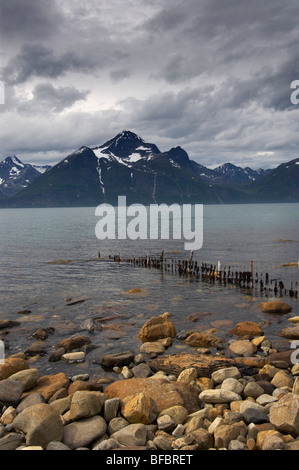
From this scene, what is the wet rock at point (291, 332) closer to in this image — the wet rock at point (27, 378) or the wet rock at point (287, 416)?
the wet rock at point (287, 416)

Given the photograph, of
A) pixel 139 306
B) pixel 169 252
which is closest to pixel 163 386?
pixel 139 306

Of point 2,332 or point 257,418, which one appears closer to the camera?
point 257,418

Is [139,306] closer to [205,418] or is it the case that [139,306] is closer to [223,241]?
[205,418]

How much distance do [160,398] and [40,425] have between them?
4.48m

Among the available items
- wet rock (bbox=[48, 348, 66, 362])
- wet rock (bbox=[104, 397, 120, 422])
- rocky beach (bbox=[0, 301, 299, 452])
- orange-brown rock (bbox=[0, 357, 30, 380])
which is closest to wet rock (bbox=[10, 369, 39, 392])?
rocky beach (bbox=[0, 301, 299, 452])

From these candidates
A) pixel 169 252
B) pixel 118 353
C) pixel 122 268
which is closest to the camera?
pixel 118 353

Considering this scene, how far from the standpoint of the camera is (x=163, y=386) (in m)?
13.3

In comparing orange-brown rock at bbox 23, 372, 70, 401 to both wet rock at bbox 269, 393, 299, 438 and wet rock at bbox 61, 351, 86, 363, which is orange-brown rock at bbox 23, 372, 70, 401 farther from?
wet rock at bbox 269, 393, 299, 438

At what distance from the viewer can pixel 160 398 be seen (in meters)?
12.5

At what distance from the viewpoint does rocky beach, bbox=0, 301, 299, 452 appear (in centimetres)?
993

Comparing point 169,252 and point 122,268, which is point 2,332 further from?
point 169,252

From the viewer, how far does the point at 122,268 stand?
165 ft
